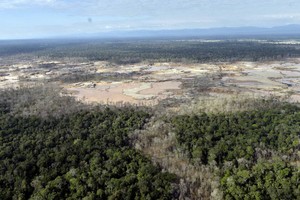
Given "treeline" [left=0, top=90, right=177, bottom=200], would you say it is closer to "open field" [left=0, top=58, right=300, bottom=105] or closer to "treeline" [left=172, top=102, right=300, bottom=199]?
"treeline" [left=172, top=102, right=300, bottom=199]

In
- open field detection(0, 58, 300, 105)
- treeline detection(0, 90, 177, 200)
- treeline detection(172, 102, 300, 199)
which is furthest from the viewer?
open field detection(0, 58, 300, 105)

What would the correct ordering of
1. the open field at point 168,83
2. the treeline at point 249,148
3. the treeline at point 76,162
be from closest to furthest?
the treeline at point 249,148
the treeline at point 76,162
the open field at point 168,83

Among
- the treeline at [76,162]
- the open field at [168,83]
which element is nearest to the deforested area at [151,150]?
the treeline at [76,162]

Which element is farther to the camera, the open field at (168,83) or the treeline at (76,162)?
the open field at (168,83)

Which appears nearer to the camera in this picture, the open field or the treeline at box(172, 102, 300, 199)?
the treeline at box(172, 102, 300, 199)

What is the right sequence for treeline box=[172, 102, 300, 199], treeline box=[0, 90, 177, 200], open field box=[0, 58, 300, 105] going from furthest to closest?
open field box=[0, 58, 300, 105]
treeline box=[0, 90, 177, 200]
treeline box=[172, 102, 300, 199]

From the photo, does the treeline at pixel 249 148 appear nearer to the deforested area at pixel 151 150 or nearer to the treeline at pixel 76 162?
the deforested area at pixel 151 150

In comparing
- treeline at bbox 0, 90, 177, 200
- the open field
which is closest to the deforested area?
treeline at bbox 0, 90, 177, 200

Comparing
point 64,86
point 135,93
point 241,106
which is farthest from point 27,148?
point 64,86
